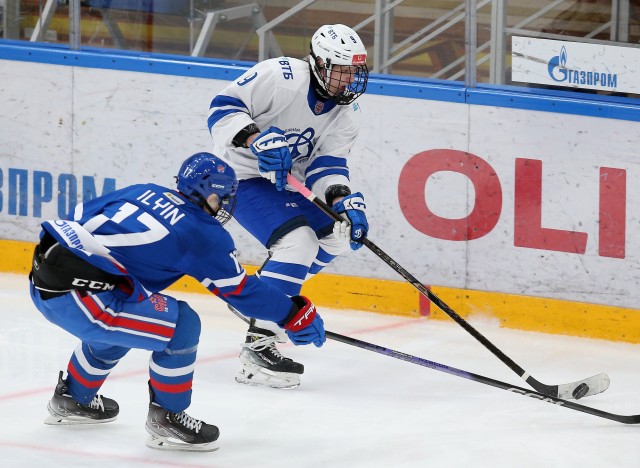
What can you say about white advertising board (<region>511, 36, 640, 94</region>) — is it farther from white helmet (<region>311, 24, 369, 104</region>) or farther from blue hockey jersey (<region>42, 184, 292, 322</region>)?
blue hockey jersey (<region>42, 184, 292, 322</region>)

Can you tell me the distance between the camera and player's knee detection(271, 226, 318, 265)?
4027mm

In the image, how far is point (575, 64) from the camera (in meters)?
4.77

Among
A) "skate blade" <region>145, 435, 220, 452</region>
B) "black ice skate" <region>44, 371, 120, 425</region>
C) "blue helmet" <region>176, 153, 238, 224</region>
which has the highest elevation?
"blue helmet" <region>176, 153, 238, 224</region>

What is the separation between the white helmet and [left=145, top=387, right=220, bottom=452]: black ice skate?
4.14 ft

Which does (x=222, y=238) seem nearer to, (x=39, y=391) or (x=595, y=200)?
(x=39, y=391)

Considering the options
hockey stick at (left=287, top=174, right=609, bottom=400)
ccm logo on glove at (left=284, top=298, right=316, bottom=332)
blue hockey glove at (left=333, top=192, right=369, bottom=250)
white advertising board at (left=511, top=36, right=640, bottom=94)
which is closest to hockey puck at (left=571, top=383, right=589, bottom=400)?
hockey stick at (left=287, top=174, right=609, bottom=400)

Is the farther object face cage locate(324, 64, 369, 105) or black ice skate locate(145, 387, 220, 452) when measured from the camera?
face cage locate(324, 64, 369, 105)

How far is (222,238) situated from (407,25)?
217cm

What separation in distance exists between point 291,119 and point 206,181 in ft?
3.43

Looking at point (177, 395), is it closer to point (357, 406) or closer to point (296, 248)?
point (357, 406)

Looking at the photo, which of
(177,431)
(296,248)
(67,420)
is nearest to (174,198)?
(177,431)

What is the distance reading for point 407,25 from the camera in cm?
506

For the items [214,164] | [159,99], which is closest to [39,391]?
[214,164]

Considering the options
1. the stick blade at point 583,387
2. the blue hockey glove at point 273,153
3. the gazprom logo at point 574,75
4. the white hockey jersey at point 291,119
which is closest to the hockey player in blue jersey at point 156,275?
the blue hockey glove at point 273,153
